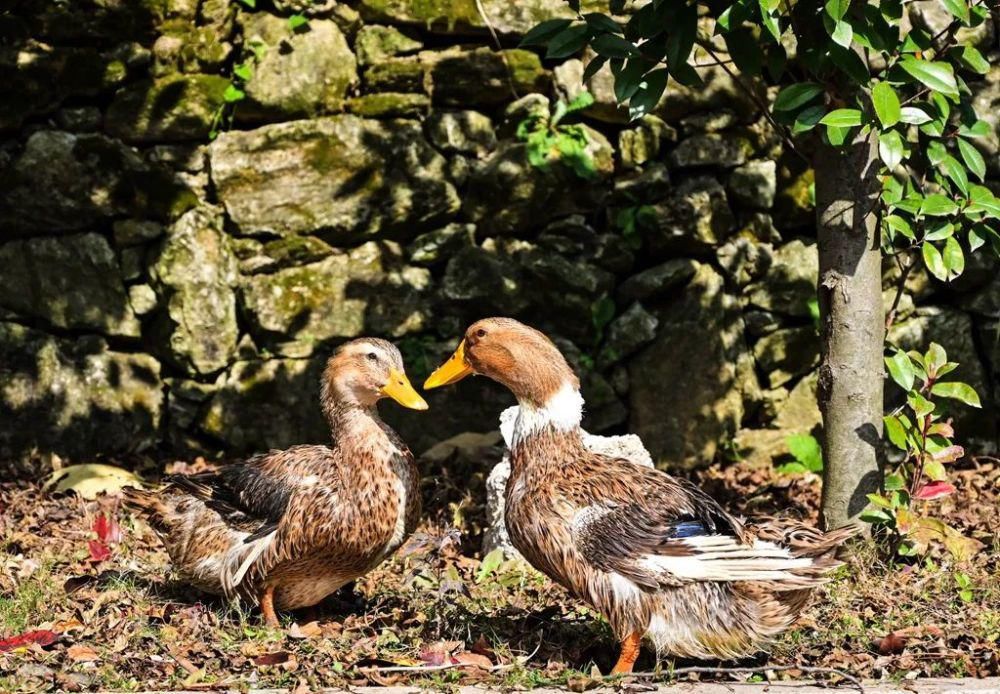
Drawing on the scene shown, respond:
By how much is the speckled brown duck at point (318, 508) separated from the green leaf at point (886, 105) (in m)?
2.15

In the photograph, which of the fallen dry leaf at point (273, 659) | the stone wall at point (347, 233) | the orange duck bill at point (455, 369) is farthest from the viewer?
the stone wall at point (347, 233)

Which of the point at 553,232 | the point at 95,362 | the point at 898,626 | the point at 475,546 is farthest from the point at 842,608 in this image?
the point at 95,362

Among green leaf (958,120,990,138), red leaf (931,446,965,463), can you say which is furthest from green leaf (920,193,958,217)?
red leaf (931,446,965,463)

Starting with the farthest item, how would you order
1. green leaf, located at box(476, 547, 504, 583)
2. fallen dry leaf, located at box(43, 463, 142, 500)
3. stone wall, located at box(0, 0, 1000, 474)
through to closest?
stone wall, located at box(0, 0, 1000, 474) → fallen dry leaf, located at box(43, 463, 142, 500) → green leaf, located at box(476, 547, 504, 583)

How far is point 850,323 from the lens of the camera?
5789mm

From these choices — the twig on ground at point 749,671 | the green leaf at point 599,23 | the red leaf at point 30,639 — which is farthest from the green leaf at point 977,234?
the red leaf at point 30,639

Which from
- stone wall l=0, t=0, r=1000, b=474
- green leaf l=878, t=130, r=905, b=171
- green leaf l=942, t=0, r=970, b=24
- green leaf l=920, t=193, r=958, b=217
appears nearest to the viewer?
green leaf l=942, t=0, r=970, b=24

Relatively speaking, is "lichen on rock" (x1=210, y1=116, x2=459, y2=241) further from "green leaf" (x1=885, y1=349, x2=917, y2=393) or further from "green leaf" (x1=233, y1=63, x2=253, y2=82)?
"green leaf" (x1=885, y1=349, x2=917, y2=393)

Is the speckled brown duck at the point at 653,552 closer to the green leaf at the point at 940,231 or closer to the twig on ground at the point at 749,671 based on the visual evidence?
the twig on ground at the point at 749,671

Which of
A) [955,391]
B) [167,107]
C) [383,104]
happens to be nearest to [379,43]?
[383,104]

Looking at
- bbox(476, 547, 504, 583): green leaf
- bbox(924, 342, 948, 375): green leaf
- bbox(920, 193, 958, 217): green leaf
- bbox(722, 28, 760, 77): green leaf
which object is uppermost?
bbox(722, 28, 760, 77): green leaf

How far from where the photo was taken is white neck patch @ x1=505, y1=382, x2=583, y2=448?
4.90 meters

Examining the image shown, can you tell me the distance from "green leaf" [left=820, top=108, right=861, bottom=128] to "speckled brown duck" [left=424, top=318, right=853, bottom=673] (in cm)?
152

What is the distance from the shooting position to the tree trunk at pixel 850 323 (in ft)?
18.9
